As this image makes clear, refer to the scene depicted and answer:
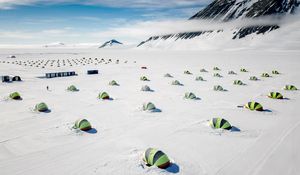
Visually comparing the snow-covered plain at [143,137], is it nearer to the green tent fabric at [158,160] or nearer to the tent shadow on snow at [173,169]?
the tent shadow on snow at [173,169]

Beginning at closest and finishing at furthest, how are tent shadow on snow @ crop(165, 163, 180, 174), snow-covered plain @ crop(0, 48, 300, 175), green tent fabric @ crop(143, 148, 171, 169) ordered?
1. tent shadow on snow @ crop(165, 163, 180, 174)
2. green tent fabric @ crop(143, 148, 171, 169)
3. snow-covered plain @ crop(0, 48, 300, 175)

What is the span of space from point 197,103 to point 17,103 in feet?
64.8

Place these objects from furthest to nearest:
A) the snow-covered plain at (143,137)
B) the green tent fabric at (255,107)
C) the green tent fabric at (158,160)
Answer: the green tent fabric at (255,107) → the snow-covered plain at (143,137) → the green tent fabric at (158,160)

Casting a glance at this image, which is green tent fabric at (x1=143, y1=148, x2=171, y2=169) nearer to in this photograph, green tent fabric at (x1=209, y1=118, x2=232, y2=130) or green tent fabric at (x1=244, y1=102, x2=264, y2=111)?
green tent fabric at (x1=209, y1=118, x2=232, y2=130)

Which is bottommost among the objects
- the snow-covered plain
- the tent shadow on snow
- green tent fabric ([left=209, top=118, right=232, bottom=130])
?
the tent shadow on snow

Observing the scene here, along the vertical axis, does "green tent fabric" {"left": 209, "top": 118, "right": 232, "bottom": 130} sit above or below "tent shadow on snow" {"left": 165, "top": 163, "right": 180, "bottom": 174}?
above

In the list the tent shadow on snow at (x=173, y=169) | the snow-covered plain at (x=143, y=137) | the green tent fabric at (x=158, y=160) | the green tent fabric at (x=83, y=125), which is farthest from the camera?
the green tent fabric at (x=83, y=125)

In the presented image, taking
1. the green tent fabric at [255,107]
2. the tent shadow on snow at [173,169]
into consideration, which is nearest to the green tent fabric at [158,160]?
the tent shadow on snow at [173,169]

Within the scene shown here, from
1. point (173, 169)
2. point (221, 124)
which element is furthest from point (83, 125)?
point (221, 124)

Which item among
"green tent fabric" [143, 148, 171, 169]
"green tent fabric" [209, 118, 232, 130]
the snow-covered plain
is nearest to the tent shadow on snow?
the snow-covered plain

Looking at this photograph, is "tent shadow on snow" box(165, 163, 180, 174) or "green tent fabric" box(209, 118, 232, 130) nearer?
"tent shadow on snow" box(165, 163, 180, 174)

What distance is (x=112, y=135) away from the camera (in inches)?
731

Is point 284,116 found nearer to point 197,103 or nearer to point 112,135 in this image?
point 197,103

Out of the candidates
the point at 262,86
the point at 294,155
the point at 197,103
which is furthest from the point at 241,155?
the point at 262,86
